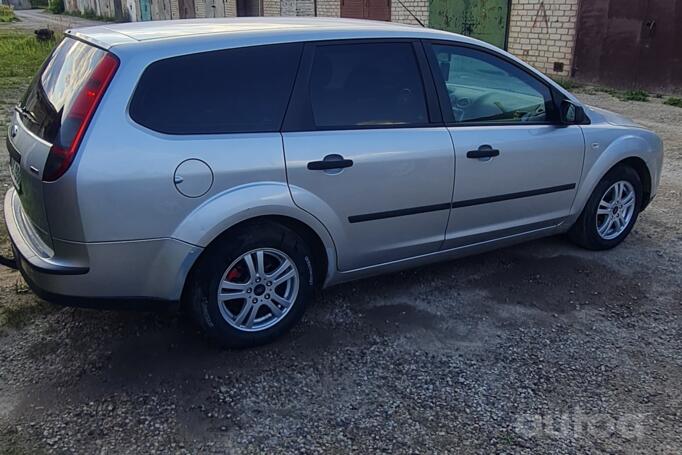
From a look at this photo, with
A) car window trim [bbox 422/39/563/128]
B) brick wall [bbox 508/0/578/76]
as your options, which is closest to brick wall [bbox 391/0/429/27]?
brick wall [bbox 508/0/578/76]

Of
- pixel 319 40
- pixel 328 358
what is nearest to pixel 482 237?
pixel 328 358

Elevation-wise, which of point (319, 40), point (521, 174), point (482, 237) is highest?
point (319, 40)

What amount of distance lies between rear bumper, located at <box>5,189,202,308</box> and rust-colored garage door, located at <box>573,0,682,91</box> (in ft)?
35.2

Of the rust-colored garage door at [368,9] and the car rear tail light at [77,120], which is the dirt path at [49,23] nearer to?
the rust-colored garage door at [368,9]

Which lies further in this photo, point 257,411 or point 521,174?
point 521,174

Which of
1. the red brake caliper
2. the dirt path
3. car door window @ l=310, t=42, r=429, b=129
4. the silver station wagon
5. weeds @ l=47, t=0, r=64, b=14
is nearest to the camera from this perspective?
the silver station wagon

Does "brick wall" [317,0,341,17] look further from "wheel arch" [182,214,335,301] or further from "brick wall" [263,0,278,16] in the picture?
"wheel arch" [182,214,335,301]

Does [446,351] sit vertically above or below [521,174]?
below

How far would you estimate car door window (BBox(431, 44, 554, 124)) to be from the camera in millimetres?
3861

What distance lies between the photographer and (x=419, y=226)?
374 cm

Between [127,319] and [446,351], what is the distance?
1.86m

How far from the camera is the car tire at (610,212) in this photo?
4.59 meters

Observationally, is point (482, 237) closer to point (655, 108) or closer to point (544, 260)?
point (544, 260)

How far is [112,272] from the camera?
2.91 meters
